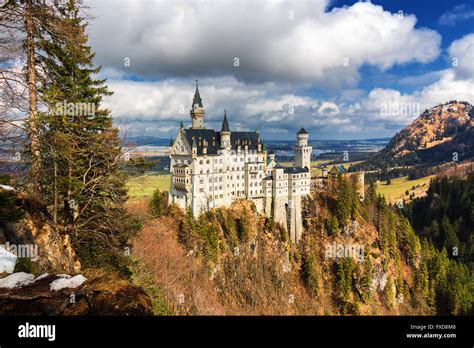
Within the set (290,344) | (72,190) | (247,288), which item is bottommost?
(247,288)

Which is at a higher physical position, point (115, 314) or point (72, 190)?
point (72, 190)

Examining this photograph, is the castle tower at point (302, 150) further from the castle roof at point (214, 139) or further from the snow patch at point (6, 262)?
the snow patch at point (6, 262)

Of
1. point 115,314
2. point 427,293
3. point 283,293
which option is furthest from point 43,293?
point 427,293

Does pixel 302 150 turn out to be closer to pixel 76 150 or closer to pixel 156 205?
pixel 156 205

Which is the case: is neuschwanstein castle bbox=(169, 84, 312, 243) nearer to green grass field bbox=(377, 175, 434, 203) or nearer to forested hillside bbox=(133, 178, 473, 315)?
forested hillside bbox=(133, 178, 473, 315)

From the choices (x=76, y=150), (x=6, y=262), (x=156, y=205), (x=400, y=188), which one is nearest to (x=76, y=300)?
(x=6, y=262)

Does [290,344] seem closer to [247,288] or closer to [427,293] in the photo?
[247,288]

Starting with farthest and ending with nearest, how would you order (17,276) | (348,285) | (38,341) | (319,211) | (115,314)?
(319,211) < (348,285) < (17,276) < (115,314) < (38,341)

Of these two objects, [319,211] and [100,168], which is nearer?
[100,168]
